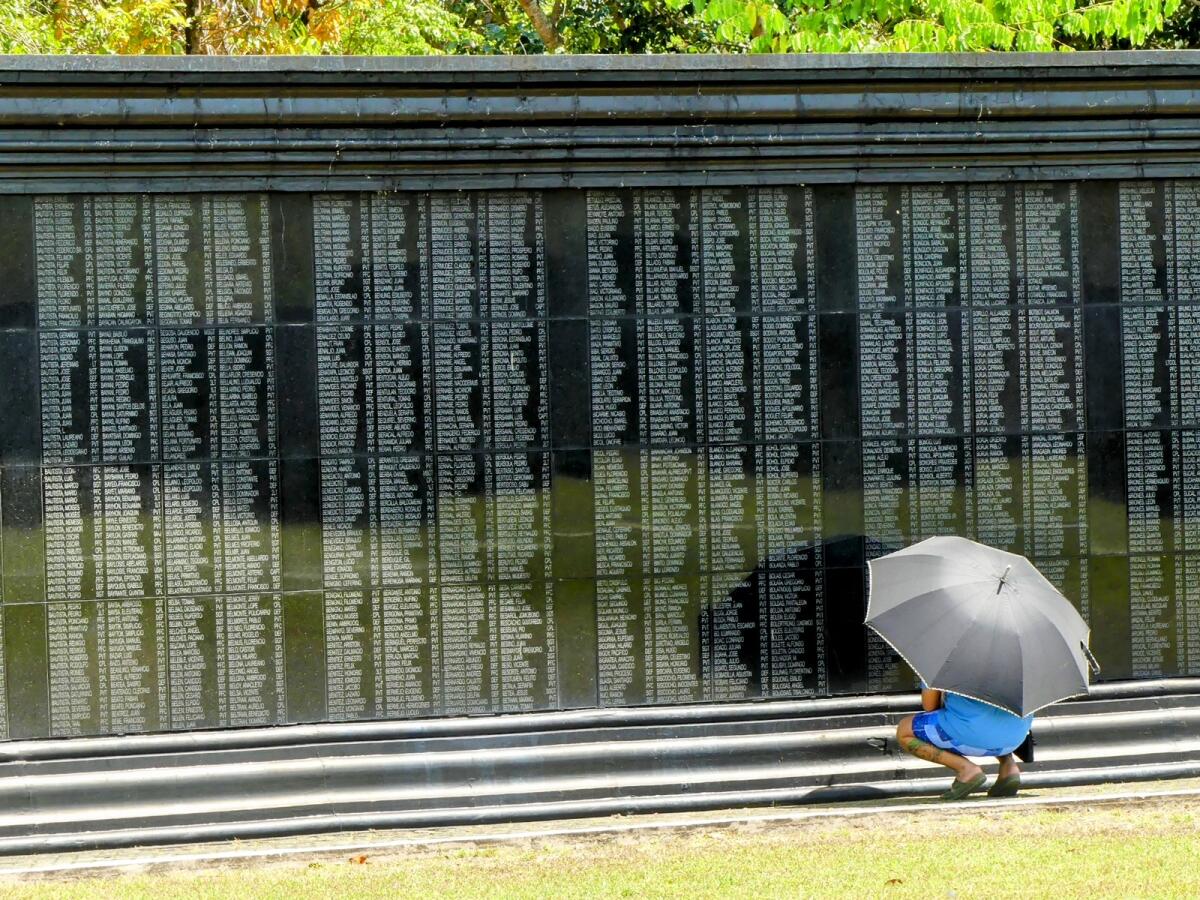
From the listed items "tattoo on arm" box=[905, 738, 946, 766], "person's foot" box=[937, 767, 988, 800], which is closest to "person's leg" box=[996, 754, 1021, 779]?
"person's foot" box=[937, 767, 988, 800]

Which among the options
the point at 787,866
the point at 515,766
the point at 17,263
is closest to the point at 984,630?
the point at 787,866

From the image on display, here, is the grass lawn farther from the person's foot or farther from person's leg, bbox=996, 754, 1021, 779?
person's leg, bbox=996, 754, 1021, 779

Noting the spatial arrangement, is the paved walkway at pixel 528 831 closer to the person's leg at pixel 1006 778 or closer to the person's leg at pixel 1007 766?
the person's leg at pixel 1006 778

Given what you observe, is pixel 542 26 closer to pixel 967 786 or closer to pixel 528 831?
pixel 528 831

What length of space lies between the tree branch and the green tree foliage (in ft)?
0.08

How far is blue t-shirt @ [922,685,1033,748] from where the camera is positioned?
828 centimetres

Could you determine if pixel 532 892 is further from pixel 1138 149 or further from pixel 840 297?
pixel 1138 149

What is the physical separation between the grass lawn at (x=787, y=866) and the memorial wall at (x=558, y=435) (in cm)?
127

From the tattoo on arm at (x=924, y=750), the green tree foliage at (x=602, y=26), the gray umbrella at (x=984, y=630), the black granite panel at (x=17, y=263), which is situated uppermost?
the green tree foliage at (x=602, y=26)

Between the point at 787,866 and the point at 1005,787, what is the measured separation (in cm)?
206

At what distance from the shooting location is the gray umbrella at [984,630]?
306 inches

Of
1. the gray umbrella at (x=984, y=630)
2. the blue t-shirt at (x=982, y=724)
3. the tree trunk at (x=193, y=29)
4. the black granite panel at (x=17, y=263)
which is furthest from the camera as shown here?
the tree trunk at (x=193, y=29)

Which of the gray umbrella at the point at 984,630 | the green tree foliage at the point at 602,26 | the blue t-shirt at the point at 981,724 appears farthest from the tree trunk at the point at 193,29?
the blue t-shirt at the point at 981,724

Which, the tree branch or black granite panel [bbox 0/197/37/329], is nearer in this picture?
black granite panel [bbox 0/197/37/329]
